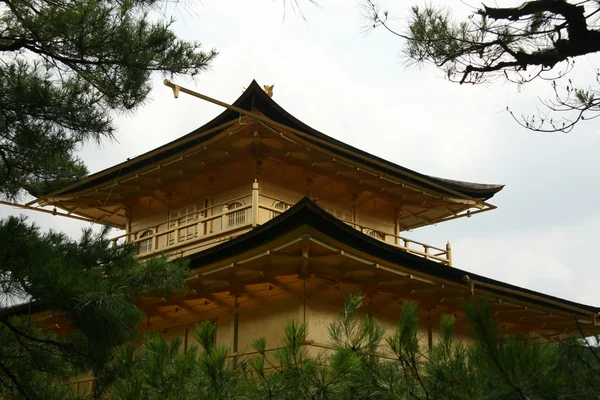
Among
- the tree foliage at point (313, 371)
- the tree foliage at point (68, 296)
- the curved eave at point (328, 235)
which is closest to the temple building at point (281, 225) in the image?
the curved eave at point (328, 235)

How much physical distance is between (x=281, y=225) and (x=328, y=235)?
0.80 metres

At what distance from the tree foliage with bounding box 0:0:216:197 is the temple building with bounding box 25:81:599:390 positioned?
52.6 inches

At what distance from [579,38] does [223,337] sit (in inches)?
386

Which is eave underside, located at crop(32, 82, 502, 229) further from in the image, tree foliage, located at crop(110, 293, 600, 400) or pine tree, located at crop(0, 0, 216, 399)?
tree foliage, located at crop(110, 293, 600, 400)

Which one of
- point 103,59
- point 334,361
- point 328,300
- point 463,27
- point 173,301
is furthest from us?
point 173,301

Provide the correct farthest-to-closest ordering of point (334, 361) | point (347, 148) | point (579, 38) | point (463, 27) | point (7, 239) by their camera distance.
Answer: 1. point (347, 148)
2. point (7, 239)
3. point (463, 27)
4. point (579, 38)
5. point (334, 361)

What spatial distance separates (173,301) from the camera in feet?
47.5

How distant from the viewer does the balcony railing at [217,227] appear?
576 inches

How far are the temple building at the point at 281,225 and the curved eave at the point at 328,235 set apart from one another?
23 millimetres

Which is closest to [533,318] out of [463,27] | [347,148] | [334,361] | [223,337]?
[347,148]

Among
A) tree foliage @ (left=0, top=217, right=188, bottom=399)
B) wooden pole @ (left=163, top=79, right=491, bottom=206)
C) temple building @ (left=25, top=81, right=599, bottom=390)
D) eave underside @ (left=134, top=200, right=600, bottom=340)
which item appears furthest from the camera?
temple building @ (left=25, top=81, right=599, bottom=390)

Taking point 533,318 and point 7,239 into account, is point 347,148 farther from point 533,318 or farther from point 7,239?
point 7,239

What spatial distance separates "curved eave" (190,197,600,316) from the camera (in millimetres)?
11320

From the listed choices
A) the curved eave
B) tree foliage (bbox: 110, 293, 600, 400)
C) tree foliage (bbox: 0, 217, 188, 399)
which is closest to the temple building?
the curved eave
